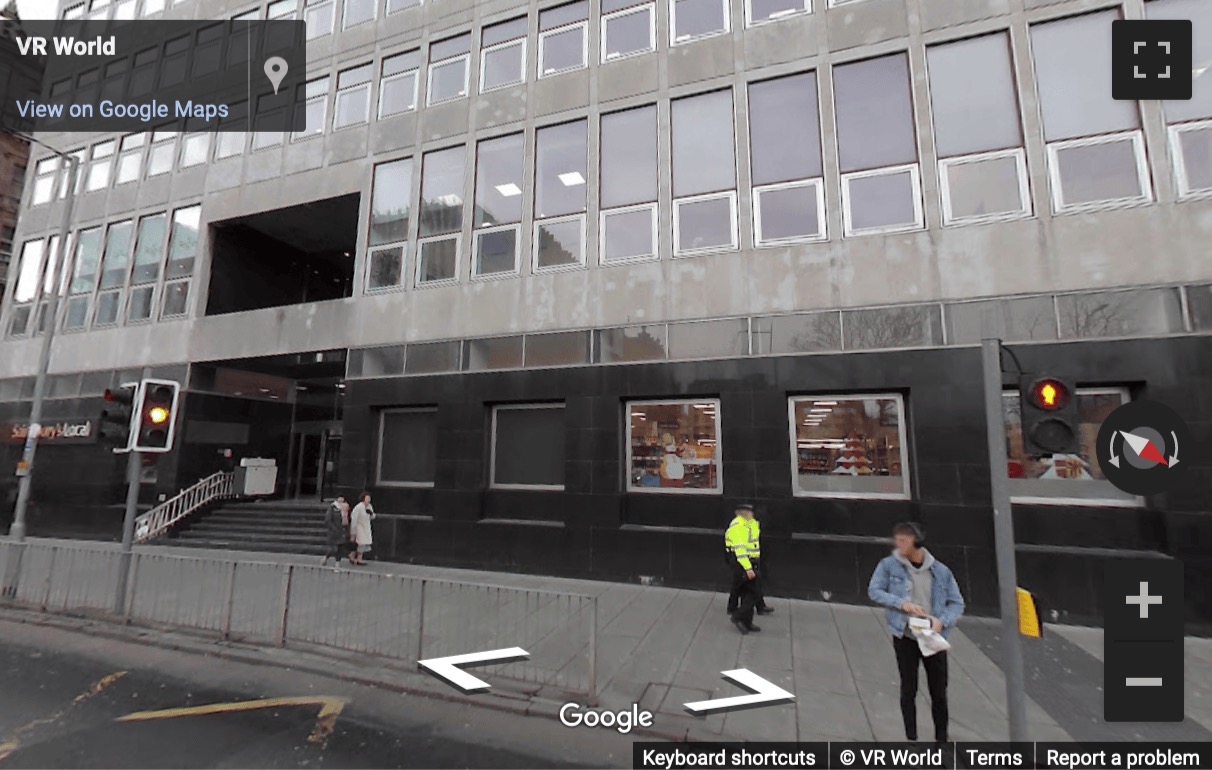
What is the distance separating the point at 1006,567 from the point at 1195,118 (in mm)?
9708

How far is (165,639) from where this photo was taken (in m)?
7.13

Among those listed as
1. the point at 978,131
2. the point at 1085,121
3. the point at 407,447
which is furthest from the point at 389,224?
the point at 1085,121

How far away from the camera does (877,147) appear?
34.0 ft

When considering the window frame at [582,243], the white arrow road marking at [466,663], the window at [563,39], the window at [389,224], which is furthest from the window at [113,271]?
the white arrow road marking at [466,663]

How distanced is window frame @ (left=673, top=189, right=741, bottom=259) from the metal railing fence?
7.14m

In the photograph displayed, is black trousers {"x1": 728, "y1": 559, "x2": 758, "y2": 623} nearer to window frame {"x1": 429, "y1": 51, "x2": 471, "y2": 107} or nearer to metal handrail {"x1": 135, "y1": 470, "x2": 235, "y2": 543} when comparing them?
window frame {"x1": 429, "y1": 51, "x2": 471, "y2": 107}

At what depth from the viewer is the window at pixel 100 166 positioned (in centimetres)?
1964

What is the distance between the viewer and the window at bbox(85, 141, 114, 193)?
19641mm

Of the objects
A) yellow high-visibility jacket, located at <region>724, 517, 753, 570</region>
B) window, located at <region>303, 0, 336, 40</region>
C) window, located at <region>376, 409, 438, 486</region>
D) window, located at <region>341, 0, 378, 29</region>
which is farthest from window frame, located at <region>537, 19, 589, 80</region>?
yellow high-visibility jacket, located at <region>724, 517, 753, 570</region>

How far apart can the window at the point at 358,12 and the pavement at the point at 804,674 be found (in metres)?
16.2

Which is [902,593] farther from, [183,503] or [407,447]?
[183,503]

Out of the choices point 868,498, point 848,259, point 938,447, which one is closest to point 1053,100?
point 848,259

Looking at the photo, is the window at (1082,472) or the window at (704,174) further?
the window at (704,174)

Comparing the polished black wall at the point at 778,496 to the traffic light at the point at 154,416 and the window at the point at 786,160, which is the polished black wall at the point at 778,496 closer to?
the window at the point at 786,160
